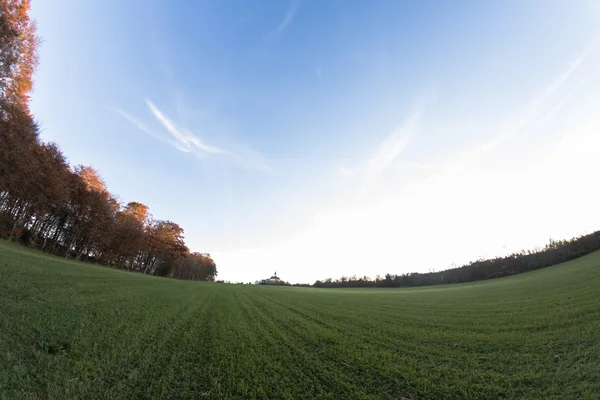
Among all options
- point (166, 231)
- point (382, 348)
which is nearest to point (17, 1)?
point (382, 348)

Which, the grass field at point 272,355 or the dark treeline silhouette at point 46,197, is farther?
the dark treeline silhouette at point 46,197

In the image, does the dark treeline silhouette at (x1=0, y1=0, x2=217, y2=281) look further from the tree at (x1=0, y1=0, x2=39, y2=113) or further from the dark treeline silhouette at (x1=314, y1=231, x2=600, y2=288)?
the dark treeline silhouette at (x1=314, y1=231, x2=600, y2=288)

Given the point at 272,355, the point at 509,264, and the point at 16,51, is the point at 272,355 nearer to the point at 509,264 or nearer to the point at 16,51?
the point at 16,51

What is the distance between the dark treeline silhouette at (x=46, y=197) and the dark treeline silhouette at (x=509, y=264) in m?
52.4

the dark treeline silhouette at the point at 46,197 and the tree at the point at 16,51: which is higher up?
the tree at the point at 16,51

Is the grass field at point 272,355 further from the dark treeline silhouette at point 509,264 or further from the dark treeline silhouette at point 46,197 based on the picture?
the dark treeline silhouette at point 509,264

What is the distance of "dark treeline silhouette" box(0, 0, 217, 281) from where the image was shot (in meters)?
17.4

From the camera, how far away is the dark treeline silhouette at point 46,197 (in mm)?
17375

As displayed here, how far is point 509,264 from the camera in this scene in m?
35.4

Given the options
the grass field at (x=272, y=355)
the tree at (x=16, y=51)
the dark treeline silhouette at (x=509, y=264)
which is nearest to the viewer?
the grass field at (x=272, y=355)

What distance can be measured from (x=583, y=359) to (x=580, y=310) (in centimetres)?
534

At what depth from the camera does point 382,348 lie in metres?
6.36

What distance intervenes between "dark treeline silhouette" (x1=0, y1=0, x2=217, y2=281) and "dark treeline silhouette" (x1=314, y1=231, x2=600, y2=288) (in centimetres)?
5243

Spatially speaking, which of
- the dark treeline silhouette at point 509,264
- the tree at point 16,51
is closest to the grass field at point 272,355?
the tree at point 16,51
